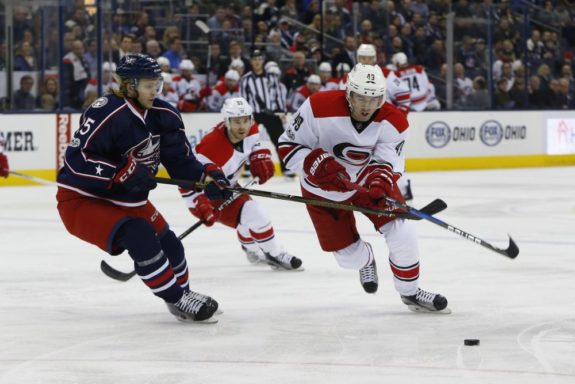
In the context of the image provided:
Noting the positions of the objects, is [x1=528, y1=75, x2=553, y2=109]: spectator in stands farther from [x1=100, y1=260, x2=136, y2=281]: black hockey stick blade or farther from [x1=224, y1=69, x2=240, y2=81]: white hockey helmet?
[x1=100, y1=260, x2=136, y2=281]: black hockey stick blade

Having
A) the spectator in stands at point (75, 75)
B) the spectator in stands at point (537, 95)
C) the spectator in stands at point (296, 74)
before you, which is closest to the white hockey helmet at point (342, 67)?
Answer: the spectator in stands at point (296, 74)

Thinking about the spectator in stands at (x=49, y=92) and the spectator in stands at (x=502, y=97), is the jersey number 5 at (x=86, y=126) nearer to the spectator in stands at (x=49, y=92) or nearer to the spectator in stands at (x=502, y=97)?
the spectator in stands at (x=49, y=92)

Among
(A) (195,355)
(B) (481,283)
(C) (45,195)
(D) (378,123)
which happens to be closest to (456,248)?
(B) (481,283)

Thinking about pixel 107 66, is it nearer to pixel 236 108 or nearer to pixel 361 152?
pixel 236 108

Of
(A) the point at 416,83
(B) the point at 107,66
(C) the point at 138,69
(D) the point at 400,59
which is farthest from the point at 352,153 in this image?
(A) the point at 416,83

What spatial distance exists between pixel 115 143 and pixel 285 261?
1972mm

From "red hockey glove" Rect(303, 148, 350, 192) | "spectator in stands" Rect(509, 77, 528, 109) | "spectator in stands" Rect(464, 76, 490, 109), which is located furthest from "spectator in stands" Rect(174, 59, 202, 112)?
"red hockey glove" Rect(303, 148, 350, 192)

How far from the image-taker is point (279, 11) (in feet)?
48.0

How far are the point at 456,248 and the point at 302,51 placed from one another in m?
7.42

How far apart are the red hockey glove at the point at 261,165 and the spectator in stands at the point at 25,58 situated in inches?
226

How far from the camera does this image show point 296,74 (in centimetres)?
1391

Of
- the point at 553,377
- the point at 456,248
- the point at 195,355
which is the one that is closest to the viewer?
the point at 553,377

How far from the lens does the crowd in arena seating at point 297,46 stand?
39.2 feet

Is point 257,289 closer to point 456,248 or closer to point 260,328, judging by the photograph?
point 260,328
